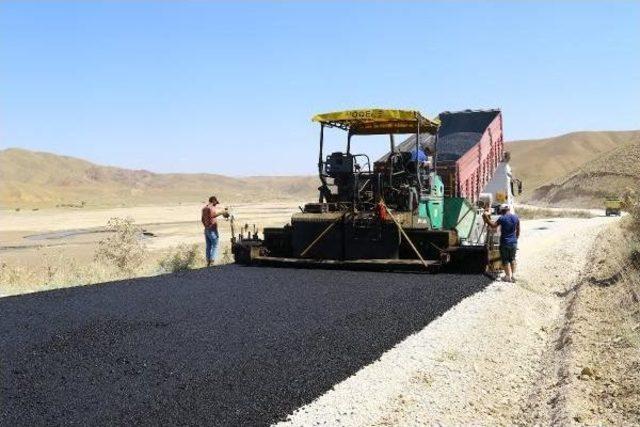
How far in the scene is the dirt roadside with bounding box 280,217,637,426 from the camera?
468cm

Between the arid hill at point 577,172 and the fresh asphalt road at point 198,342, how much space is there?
47.2 meters

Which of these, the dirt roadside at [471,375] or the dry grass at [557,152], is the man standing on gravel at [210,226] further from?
the dry grass at [557,152]

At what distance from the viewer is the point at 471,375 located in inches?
223

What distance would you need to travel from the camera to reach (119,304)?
774 centimetres

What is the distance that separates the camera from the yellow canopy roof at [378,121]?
36.3 feet

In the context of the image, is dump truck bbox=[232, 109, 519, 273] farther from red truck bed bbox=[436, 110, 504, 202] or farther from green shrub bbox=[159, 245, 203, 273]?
green shrub bbox=[159, 245, 203, 273]

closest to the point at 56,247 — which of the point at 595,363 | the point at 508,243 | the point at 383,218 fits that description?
the point at 383,218

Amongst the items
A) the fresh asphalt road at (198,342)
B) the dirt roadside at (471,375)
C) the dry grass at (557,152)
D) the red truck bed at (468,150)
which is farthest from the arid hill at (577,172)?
the fresh asphalt road at (198,342)

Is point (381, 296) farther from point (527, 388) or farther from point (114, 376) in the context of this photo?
point (114, 376)

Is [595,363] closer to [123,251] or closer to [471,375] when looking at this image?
Result: [471,375]

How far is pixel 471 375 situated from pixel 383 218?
16.0 ft

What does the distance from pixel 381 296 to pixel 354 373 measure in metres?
3.14

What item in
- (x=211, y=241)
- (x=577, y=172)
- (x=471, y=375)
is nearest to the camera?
(x=471, y=375)

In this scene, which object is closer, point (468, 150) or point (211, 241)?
point (211, 241)
